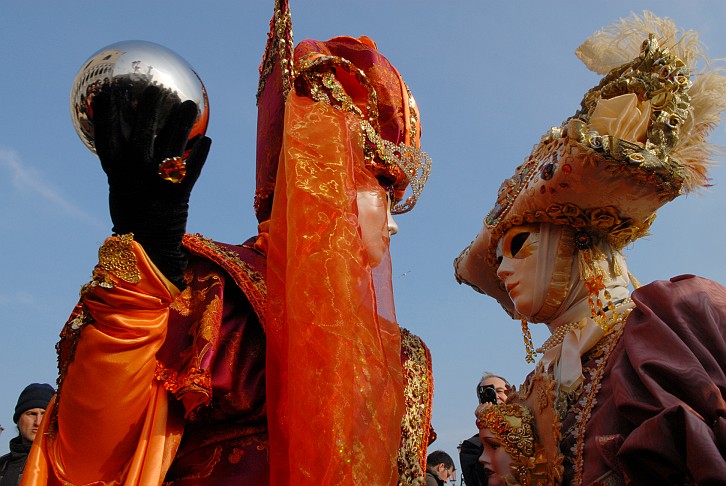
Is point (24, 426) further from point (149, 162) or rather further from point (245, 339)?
point (149, 162)

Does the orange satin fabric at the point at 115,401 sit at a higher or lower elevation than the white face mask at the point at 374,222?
lower

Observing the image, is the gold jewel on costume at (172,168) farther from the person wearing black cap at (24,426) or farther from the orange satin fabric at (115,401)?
the person wearing black cap at (24,426)

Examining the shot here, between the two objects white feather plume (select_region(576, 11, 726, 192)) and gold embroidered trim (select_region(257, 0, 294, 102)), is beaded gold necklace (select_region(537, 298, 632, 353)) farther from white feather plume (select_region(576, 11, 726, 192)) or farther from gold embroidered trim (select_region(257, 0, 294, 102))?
gold embroidered trim (select_region(257, 0, 294, 102))

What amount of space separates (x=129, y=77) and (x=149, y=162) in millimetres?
244

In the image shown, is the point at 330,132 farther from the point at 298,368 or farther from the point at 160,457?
the point at 160,457

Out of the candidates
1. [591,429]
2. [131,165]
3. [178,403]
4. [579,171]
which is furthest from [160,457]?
[579,171]

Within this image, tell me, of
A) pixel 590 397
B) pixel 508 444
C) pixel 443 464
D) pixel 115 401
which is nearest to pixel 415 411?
pixel 508 444

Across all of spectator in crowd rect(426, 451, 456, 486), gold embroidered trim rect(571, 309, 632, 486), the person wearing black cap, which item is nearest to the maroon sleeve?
gold embroidered trim rect(571, 309, 632, 486)

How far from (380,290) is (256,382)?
0.52m

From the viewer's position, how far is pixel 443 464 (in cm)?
671

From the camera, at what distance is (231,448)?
266 centimetres

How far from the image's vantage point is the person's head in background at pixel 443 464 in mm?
6565

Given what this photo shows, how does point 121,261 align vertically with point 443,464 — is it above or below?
below

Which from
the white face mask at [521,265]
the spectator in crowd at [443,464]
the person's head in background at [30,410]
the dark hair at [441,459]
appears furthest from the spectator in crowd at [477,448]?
the person's head in background at [30,410]
